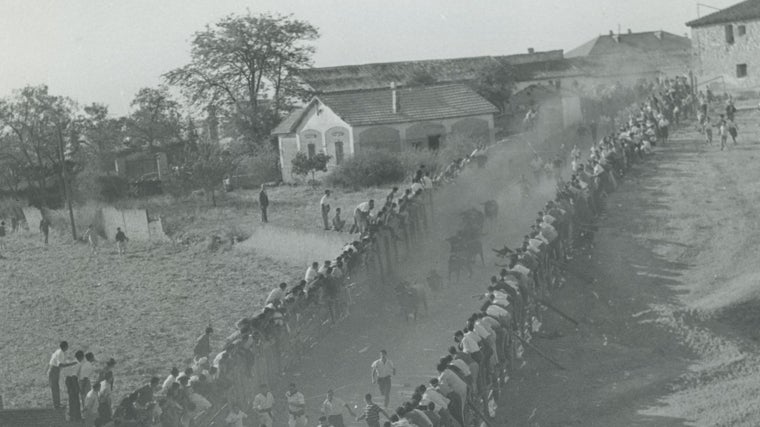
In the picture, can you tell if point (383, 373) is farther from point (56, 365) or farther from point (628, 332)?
point (628, 332)

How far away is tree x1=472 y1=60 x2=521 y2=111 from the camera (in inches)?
2694

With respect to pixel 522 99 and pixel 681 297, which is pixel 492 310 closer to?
pixel 681 297

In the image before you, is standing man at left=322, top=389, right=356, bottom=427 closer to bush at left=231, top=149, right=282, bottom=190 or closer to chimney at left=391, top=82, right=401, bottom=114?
chimney at left=391, top=82, right=401, bottom=114

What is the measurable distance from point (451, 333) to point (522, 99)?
2035 inches

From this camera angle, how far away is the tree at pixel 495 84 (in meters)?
68.4

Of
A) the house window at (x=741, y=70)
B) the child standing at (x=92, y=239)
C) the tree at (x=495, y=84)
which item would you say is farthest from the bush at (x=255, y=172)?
the house window at (x=741, y=70)

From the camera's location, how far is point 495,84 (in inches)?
2731

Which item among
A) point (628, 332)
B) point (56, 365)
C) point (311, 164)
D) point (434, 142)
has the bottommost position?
point (628, 332)

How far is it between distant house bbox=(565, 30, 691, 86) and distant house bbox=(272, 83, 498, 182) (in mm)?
29755

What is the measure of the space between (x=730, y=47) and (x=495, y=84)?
59.5ft

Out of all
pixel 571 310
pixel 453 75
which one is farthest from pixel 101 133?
pixel 571 310

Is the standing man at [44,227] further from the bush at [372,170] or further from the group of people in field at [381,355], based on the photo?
the group of people in field at [381,355]

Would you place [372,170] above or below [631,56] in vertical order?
below

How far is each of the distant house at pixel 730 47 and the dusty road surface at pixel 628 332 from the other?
22094 millimetres
